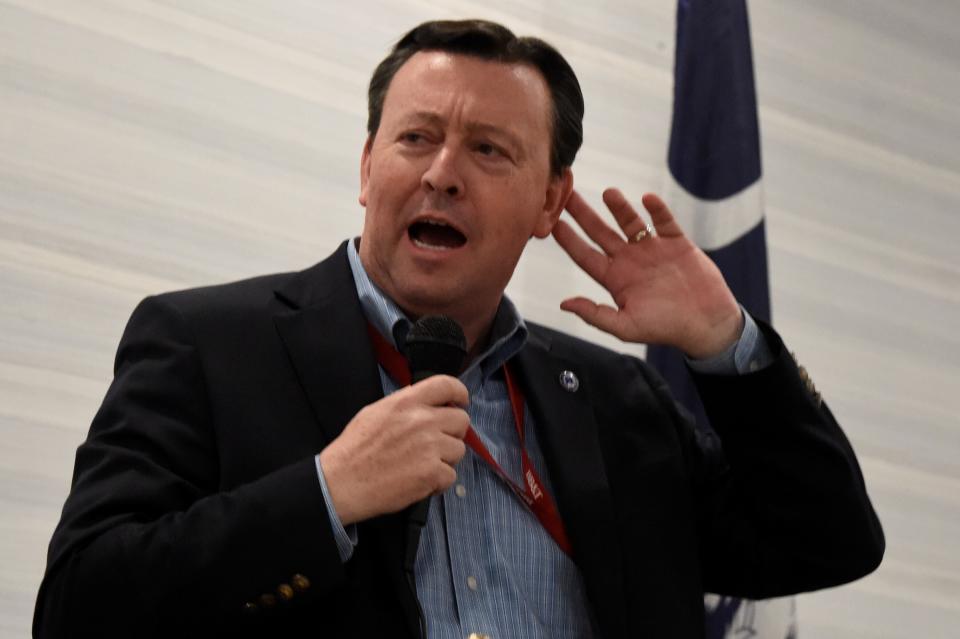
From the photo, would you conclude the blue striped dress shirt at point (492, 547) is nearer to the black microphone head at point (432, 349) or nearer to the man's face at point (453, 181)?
the man's face at point (453, 181)

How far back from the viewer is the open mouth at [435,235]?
86.5 inches

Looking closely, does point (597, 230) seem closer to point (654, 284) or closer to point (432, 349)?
point (654, 284)

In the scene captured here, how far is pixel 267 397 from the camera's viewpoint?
→ 6.39 ft

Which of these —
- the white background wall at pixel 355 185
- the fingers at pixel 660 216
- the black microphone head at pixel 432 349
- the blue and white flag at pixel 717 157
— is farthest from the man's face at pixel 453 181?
the blue and white flag at pixel 717 157

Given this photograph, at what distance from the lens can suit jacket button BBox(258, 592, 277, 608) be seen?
1.70 m

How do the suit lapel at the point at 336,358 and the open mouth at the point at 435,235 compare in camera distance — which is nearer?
the suit lapel at the point at 336,358

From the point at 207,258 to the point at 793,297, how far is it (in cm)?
165

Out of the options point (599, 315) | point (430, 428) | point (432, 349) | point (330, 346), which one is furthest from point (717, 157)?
point (430, 428)

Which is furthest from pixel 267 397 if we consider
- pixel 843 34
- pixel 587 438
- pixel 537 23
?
pixel 843 34

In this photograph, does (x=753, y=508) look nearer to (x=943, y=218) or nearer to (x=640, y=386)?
(x=640, y=386)

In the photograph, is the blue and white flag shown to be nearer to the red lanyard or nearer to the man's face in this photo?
the man's face

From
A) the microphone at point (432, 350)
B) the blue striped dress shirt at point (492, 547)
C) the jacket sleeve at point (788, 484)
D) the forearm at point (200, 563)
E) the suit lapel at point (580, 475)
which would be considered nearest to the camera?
the forearm at point (200, 563)

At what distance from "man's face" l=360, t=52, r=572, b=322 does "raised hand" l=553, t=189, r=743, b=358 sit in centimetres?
13

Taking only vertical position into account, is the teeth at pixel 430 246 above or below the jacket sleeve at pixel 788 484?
above
